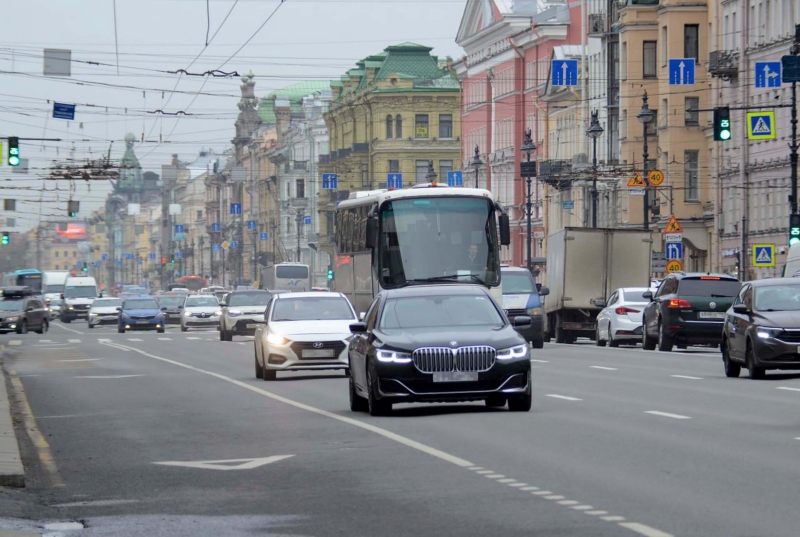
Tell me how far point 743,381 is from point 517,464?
1299 centimetres

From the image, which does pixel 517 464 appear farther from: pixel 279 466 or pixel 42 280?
pixel 42 280

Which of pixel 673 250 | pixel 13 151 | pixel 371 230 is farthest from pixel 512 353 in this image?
pixel 673 250

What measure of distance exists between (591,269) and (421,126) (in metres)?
83.6

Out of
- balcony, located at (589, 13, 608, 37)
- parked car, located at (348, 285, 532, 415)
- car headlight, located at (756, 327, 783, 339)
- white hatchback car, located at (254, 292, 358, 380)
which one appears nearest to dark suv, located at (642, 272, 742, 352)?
white hatchback car, located at (254, 292, 358, 380)

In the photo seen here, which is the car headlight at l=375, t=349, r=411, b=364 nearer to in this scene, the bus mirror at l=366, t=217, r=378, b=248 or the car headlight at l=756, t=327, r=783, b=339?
the car headlight at l=756, t=327, r=783, b=339

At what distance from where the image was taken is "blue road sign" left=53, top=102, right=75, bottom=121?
58.8 meters

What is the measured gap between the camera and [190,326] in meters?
75.1

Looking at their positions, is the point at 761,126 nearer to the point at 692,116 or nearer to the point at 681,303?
the point at 681,303

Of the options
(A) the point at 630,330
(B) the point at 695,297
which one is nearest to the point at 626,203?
(A) the point at 630,330

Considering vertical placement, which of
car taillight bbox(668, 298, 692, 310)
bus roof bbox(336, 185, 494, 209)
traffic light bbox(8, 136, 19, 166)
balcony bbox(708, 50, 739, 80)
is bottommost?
car taillight bbox(668, 298, 692, 310)

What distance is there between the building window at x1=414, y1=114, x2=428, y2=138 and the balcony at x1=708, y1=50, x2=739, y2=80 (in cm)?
5642

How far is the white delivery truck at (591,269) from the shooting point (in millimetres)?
49719

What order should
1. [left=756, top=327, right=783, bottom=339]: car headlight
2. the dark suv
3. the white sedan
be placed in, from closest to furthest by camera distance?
[left=756, top=327, right=783, bottom=339]: car headlight < the dark suv < the white sedan

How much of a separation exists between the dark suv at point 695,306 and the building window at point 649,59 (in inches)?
1866
